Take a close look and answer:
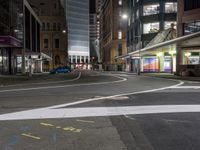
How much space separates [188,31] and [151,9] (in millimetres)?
28674

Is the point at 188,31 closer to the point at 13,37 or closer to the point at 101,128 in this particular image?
the point at 13,37

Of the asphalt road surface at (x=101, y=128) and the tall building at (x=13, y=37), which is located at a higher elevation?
the tall building at (x=13, y=37)

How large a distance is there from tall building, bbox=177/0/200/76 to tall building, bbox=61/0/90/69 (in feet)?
407

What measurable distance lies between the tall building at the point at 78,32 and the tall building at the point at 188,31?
123979 mm

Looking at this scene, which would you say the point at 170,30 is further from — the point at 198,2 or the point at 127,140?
the point at 127,140

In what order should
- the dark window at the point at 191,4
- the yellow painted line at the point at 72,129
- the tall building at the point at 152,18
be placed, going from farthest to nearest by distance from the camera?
1. the tall building at the point at 152,18
2. the dark window at the point at 191,4
3. the yellow painted line at the point at 72,129

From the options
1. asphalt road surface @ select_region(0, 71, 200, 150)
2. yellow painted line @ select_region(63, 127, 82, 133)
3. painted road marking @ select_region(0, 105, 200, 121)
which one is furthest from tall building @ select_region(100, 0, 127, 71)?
yellow painted line @ select_region(63, 127, 82, 133)

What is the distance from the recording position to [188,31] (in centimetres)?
4406

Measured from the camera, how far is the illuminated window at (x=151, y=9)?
2758 inches

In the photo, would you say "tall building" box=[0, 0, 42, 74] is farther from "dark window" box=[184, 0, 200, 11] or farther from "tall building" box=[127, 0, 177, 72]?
"tall building" box=[127, 0, 177, 72]

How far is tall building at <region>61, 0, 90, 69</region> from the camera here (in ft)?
549

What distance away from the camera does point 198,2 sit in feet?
135

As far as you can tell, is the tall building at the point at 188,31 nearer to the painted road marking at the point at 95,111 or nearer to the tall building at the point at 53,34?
the painted road marking at the point at 95,111

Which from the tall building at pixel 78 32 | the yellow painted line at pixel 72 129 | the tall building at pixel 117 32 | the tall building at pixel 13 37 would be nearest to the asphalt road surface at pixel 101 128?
the yellow painted line at pixel 72 129
